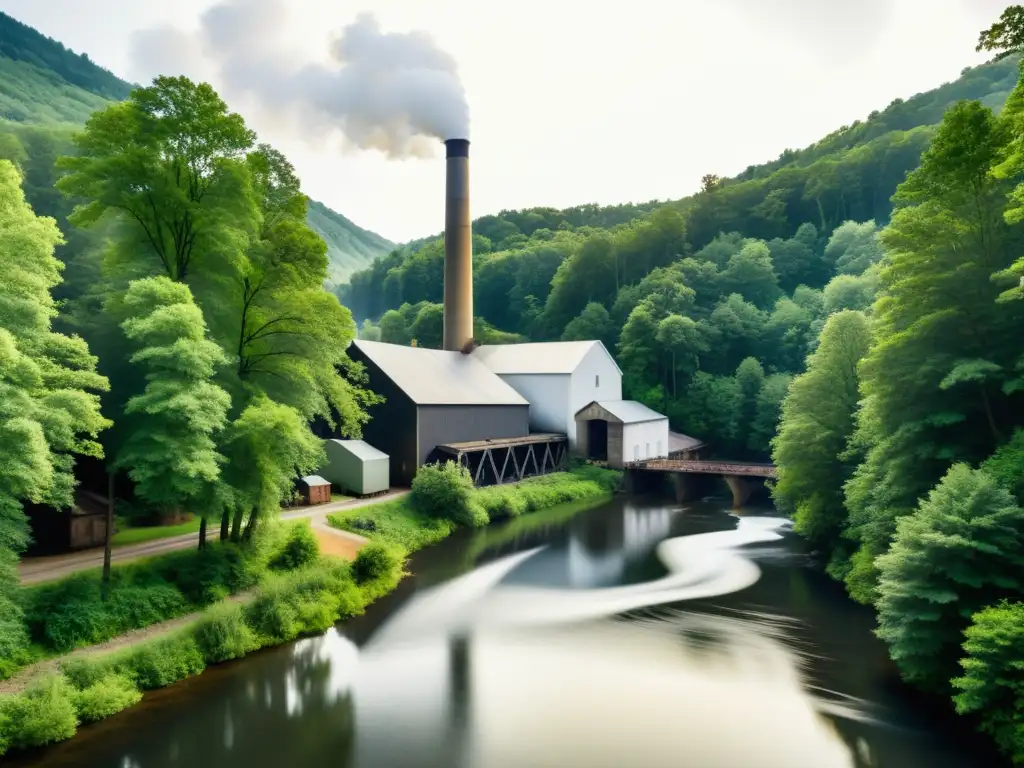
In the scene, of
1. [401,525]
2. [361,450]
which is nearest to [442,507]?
[401,525]

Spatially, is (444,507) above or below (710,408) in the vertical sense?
below

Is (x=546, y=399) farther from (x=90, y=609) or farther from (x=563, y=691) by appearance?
(x=90, y=609)

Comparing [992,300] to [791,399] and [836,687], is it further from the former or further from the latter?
[791,399]

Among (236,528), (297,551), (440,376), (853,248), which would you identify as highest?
(853,248)

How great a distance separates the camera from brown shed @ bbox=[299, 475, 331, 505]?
23.3 meters

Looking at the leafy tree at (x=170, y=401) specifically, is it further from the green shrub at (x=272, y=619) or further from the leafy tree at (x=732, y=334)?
the leafy tree at (x=732, y=334)

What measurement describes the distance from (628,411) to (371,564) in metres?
22.6

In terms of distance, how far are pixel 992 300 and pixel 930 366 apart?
1.61 m

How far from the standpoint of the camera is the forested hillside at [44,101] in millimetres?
27906

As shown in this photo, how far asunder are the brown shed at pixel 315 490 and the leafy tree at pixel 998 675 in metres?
19.2

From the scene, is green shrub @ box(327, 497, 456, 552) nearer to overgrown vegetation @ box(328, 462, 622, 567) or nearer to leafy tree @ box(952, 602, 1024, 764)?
overgrown vegetation @ box(328, 462, 622, 567)

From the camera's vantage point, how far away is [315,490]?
23484 mm

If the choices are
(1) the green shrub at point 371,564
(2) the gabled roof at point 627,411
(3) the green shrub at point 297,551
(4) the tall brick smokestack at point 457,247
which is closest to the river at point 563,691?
(1) the green shrub at point 371,564

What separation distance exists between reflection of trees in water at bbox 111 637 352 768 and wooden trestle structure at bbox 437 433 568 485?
15079mm
